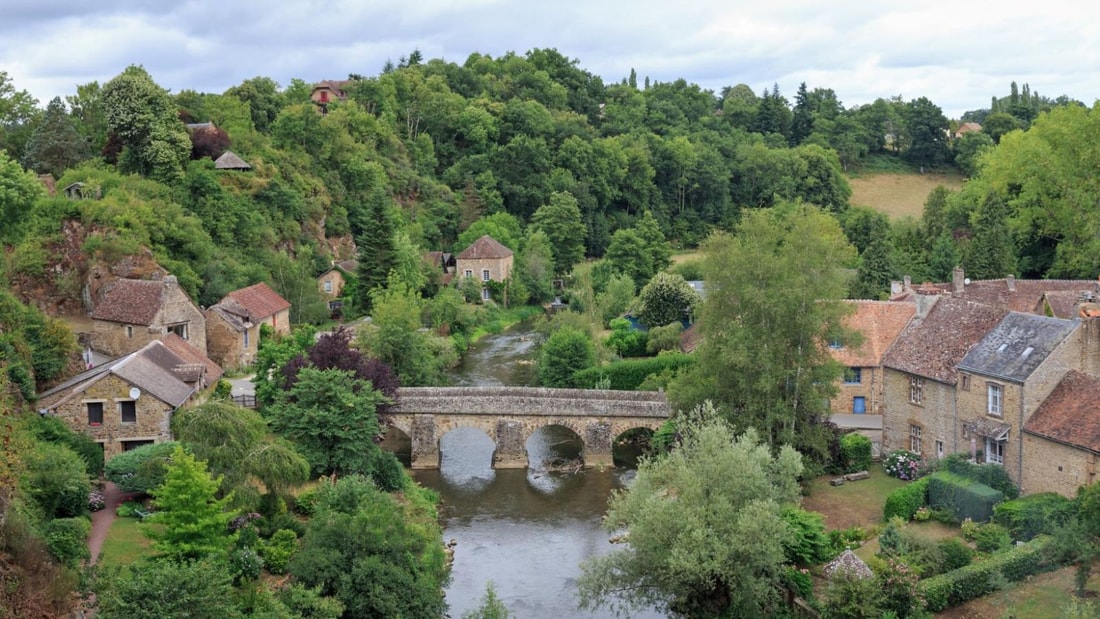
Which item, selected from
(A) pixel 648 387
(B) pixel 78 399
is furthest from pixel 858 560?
(B) pixel 78 399

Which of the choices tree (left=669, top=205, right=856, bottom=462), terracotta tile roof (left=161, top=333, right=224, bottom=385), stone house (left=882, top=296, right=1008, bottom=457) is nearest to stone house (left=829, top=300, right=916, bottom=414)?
stone house (left=882, top=296, right=1008, bottom=457)

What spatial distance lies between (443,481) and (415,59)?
81.8 metres

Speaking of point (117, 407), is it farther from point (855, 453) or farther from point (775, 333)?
point (855, 453)

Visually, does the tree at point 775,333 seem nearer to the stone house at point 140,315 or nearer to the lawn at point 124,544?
the lawn at point 124,544

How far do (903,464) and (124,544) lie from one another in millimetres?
26256

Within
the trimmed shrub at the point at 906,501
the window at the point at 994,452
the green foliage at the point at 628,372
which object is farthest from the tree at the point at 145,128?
the window at the point at 994,452

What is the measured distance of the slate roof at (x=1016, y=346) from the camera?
33.2 metres

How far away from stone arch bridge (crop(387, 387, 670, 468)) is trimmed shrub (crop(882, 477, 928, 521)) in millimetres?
11571

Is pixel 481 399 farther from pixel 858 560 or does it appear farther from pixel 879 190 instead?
pixel 879 190

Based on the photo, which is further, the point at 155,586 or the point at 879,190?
the point at 879,190

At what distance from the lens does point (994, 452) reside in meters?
34.2

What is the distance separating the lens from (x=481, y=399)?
→ 43.4m

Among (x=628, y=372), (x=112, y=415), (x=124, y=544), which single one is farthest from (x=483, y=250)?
(x=124, y=544)

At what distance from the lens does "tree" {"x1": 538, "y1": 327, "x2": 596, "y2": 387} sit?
51.4 metres
